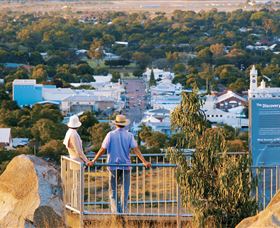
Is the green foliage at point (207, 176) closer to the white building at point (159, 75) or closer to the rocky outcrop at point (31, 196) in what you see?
the rocky outcrop at point (31, 196)

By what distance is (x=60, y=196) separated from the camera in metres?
8.62

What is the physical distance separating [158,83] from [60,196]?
120 feet

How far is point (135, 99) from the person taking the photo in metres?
41.9

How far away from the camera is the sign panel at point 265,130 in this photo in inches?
429

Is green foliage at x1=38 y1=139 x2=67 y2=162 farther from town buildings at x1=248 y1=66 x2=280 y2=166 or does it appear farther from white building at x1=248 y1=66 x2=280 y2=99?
town buildings at x1=248 y1=66 x2=280 y2=166

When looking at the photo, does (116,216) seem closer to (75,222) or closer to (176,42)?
(75,222)

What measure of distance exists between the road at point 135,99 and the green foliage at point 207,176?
25852 millimetres

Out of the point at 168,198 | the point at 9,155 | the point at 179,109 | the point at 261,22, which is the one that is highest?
the point at 179,109

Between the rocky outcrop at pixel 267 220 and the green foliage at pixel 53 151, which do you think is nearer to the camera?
the rocky outcrop at pixel 267 220

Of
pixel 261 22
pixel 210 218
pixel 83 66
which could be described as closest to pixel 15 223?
pixel 210 218

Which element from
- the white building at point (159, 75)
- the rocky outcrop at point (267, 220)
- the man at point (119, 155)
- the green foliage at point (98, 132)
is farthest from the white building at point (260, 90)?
the rocky outcrop at point (267, 220)

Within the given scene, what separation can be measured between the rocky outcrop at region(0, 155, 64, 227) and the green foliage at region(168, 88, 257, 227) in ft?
2.91

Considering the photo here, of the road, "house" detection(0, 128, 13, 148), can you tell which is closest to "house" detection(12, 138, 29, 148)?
"house" detection(0, 128, 13, 148)

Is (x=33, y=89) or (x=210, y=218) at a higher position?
(x=210, y=218)
